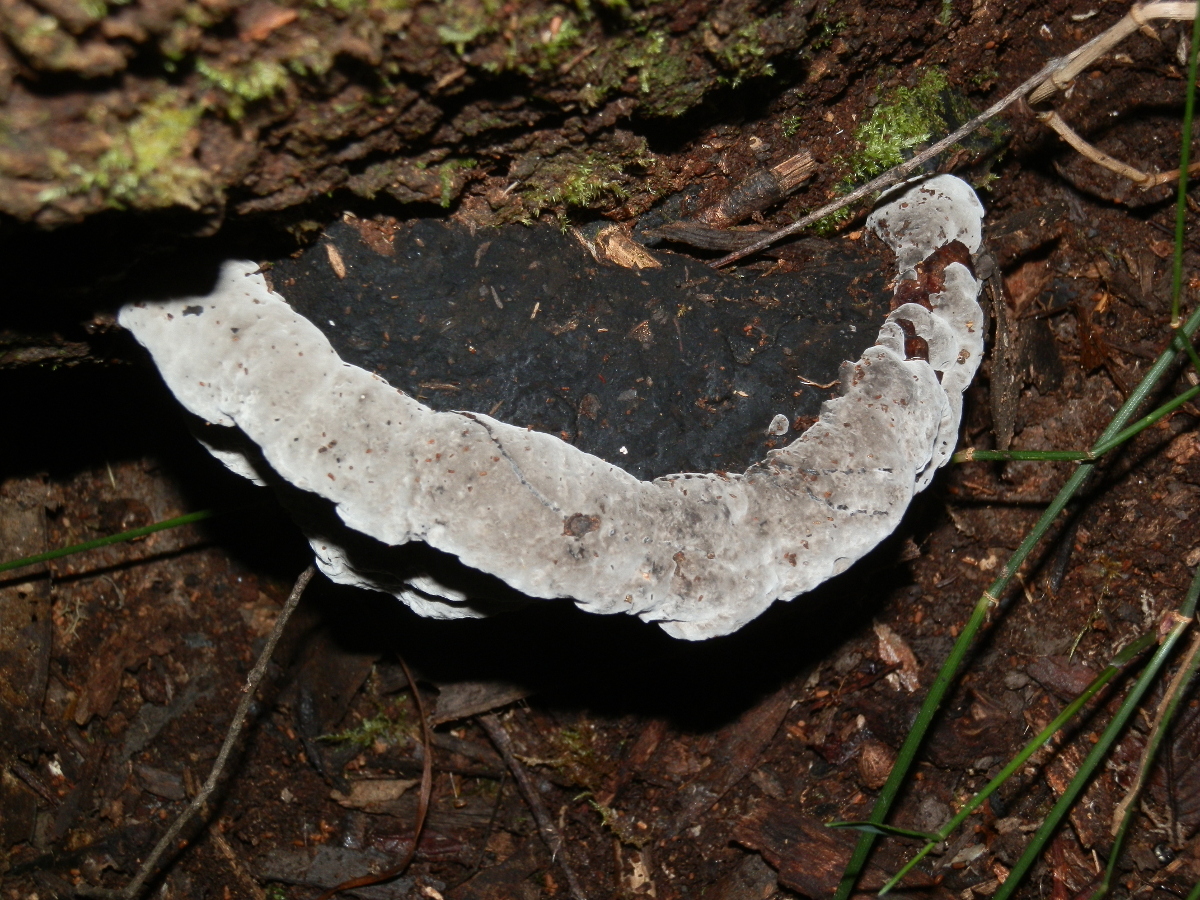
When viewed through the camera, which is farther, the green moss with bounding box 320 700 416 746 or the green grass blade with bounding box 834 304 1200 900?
the green moss with bounding box 320 700 416 746

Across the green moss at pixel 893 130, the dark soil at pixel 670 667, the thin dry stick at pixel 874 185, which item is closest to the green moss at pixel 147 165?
the thin dry stick at pixel 874 185

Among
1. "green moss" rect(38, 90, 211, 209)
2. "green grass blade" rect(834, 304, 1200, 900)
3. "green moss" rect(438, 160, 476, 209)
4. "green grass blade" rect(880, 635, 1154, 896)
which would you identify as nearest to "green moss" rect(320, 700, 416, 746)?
"green grass blade" rect(834, 304, 1200, 900)

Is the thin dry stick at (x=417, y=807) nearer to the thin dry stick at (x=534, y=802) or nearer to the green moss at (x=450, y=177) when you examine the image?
the thin dry stick at (x=534, y=802)

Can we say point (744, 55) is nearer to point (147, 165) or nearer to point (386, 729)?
point (147, 165)

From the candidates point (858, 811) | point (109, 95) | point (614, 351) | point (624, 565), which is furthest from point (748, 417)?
point (858, 811)

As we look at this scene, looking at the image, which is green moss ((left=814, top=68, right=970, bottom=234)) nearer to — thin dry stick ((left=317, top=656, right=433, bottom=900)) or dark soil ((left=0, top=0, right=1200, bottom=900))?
dark soil ((left=0, top=0, right=1200, bottom=900))
